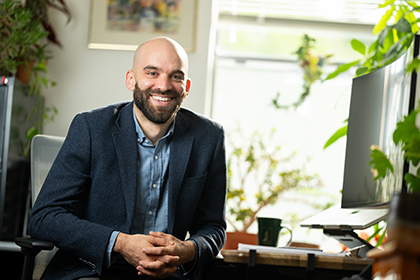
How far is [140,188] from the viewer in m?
1.59

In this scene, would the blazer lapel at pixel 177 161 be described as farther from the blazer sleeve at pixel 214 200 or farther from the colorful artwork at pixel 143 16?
the colorful artwork at pixel 143 16

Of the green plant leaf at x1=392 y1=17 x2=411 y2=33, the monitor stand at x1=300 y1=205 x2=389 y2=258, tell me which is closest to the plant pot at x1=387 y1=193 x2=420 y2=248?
the monitor stand at x1=300 y1=205 x2=389 y2=258

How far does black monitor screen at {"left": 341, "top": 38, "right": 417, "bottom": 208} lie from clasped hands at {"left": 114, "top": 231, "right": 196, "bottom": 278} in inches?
24.1

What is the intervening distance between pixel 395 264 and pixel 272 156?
2.27 m

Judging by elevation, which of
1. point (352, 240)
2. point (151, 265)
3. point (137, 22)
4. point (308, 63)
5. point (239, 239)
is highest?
point (137, 22)

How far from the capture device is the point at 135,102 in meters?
1.66

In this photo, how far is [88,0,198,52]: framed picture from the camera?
2623 millimetres

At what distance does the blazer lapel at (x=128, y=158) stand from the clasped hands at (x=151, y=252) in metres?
0.11

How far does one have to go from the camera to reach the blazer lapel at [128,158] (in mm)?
1516

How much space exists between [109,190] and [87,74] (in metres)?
1.28

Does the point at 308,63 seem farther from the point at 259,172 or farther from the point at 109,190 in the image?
the point at 109,190

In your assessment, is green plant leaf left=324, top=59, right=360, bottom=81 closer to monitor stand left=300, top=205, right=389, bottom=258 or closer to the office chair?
monitor stand left=300, top=205, right=389, bottom=258

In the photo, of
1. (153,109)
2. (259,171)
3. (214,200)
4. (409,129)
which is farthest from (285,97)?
(409,129)

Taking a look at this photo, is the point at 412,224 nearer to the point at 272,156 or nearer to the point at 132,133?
the point at 132,133
